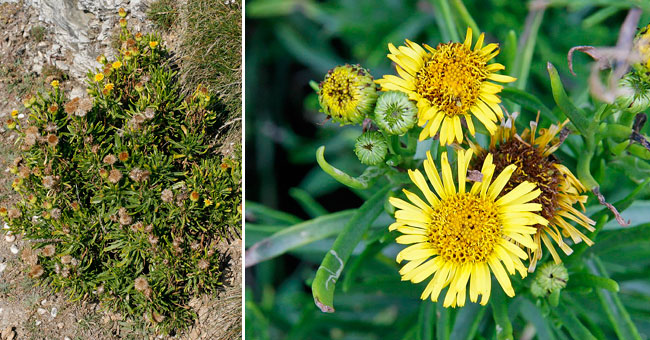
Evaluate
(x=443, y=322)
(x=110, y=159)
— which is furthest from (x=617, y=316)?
(x=110, y=159)

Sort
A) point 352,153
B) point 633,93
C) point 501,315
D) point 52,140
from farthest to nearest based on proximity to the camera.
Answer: point 352,153, point 52,140, point 501,315, point 633,93

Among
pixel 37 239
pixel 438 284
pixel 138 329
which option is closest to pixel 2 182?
pixel 37 239

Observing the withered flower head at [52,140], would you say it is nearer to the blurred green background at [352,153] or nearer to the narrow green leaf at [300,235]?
the blurred green background at [352,153]

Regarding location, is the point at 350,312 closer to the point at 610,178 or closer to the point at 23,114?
the point at 610,178

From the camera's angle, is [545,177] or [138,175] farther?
[138,175]

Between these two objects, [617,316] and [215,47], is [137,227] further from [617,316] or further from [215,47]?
[617,316]
